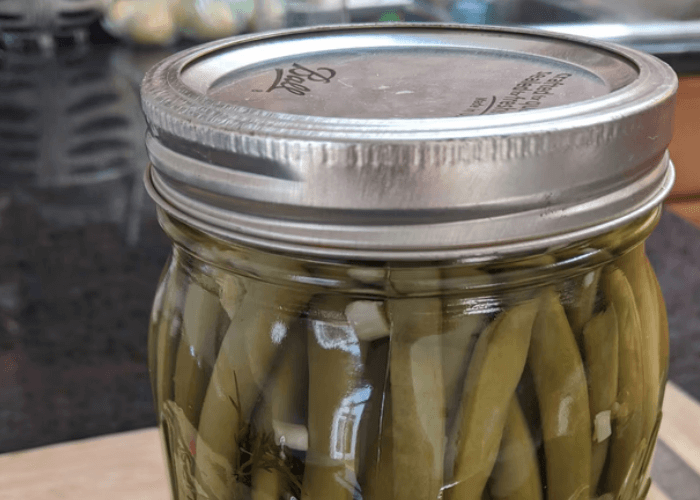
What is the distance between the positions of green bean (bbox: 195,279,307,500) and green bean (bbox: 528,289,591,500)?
9 centimetres

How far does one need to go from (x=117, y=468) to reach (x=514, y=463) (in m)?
0.34

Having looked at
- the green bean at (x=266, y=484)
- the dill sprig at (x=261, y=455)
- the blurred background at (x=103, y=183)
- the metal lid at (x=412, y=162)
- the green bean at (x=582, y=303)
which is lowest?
the blurred background at (x=103, y=183)

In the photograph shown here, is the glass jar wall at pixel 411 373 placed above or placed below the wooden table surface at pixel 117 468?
above

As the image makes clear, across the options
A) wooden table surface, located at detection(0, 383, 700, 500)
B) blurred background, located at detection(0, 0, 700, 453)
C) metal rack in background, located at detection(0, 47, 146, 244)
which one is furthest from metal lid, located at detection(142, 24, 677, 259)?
metal rack in background, located at detection(0, 47, 146, 244)

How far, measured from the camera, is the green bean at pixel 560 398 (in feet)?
0.92

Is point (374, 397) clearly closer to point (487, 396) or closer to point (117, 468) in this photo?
Answer: point (487, 396)

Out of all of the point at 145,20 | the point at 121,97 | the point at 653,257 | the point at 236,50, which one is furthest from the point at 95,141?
the point at 236,50

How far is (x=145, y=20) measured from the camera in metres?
1.43

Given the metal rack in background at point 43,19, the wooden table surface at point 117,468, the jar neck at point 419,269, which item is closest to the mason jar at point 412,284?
the jar neck at point 419,269

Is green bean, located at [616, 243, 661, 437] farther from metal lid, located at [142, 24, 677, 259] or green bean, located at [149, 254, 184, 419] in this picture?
green bean, located at [149, 254, 184, 419]

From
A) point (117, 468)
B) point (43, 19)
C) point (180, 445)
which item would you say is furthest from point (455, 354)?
point (43, 19)

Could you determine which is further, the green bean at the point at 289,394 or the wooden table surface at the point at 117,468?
the wooden table surface at the point at 117,468

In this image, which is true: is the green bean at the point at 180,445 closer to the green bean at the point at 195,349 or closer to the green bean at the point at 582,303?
the green bean at the point at 195,349

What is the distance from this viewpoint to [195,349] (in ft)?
1.01
